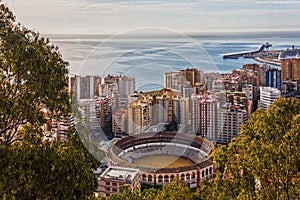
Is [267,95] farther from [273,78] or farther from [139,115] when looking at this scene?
[139,115]

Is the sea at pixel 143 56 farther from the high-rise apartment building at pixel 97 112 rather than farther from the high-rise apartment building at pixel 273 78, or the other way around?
the high-rise apartment building at pixel 273 78

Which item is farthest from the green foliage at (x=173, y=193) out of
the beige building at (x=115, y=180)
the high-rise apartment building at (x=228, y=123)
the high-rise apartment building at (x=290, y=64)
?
the high-rise apartment building at (x=290, y=64)

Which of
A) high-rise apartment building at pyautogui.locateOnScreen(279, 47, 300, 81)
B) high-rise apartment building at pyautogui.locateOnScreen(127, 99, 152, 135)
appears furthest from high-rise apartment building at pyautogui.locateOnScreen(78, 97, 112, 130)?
high-rise apartment building at pyautogui.locateOnScreen(279, 47, 300, 81)

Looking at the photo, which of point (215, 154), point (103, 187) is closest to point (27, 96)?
point (215, 154)

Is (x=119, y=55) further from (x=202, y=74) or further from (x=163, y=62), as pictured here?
(x=202, y=74)

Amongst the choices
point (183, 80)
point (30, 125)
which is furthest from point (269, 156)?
point (183, 80)

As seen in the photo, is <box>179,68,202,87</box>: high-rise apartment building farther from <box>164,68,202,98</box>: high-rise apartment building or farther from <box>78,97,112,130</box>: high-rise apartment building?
<box>78,97,112,130</box>: high-rise apartment building
